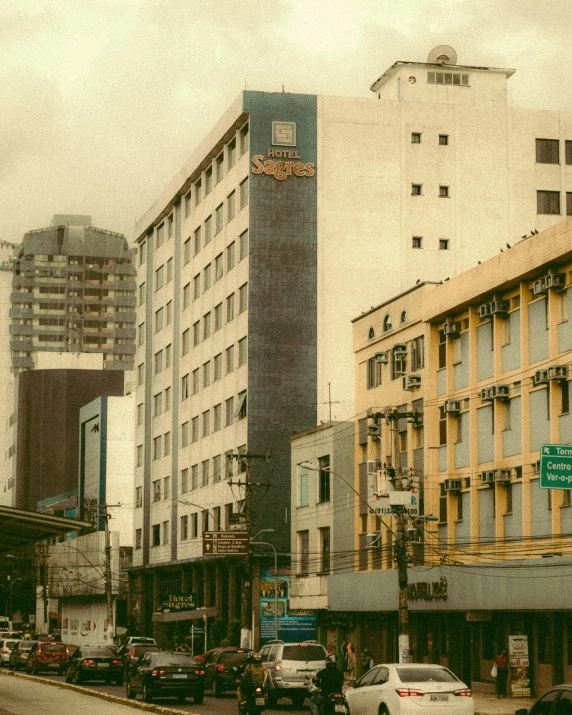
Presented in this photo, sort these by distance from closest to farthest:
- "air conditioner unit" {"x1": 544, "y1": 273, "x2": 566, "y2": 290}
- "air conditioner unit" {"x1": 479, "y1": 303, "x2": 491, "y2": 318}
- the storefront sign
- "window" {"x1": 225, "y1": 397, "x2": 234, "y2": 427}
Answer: "air conditioner unit" {"x1": 544, "y1": 273, "x2": 566, "y2": 290}
"air conditioner unit" {"x1": 479, "y1": 303, "x2": 491, "y2": 318}
the storefront sign
"window" {"x1": 225, "y1": 397, "x2": 234, "y2": 427}

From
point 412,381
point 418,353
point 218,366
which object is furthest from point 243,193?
point 412,381

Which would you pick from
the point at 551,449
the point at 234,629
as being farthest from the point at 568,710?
the point at 234,629

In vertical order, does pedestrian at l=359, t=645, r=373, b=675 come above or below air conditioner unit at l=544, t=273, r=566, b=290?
below

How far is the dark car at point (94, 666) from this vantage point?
47.7 metres

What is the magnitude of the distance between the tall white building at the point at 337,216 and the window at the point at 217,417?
0.92 m

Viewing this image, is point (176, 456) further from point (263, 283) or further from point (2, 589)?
point (2, 589)

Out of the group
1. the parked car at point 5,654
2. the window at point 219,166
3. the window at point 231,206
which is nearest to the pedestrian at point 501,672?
the parked car at point 5,654

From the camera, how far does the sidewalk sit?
3578 centimetres

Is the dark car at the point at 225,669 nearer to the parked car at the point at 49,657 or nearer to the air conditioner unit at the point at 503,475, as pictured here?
the air conditioner unit at the point at 503,475

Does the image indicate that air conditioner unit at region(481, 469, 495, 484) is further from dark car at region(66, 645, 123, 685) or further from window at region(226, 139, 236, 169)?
window at region(226, 139, 236, 169)

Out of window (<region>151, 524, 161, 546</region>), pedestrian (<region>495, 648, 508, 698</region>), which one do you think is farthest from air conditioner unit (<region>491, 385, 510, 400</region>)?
window (<region>151, 524, 161, 546</region>)

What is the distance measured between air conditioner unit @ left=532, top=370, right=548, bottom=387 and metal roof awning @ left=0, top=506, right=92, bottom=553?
17.6 meters

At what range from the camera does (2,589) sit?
14825cm

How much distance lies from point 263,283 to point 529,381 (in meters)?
31.6
